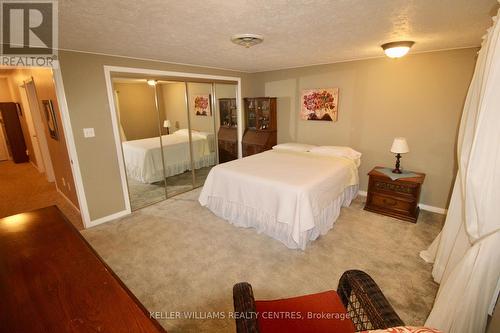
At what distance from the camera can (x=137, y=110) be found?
141 inches

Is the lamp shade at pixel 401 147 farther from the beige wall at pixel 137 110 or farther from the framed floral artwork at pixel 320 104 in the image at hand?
the beige wall at pixel 137 110

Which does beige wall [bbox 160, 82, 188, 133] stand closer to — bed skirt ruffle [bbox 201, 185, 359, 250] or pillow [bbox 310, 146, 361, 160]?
bed skirt ruffle [bbox 201, 185, 359, 250]

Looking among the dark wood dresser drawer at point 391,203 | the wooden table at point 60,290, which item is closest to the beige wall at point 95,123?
the wooden table at point 60,290

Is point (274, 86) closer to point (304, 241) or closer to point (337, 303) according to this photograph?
point (304, 241)

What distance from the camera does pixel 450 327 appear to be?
1491mm

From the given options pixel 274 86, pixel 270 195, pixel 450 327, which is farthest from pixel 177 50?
pixel 450 327

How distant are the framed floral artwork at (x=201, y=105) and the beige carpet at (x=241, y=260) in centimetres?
203

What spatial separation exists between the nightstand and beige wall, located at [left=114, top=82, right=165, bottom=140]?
361 cm

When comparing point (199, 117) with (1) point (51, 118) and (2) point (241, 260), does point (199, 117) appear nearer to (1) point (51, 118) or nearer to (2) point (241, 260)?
(1) point (51, 118)

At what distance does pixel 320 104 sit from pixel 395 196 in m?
2.06

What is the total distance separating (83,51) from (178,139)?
73.6 inches

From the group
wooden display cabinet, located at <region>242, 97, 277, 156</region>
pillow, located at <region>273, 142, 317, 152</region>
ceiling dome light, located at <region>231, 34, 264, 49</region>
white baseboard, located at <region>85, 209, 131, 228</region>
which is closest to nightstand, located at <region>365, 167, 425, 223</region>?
pillow, located at <region>273, 142, 317, 152</region>

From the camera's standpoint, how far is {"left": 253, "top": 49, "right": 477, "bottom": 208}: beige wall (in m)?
3.13

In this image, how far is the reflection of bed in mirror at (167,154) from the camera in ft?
12.5
